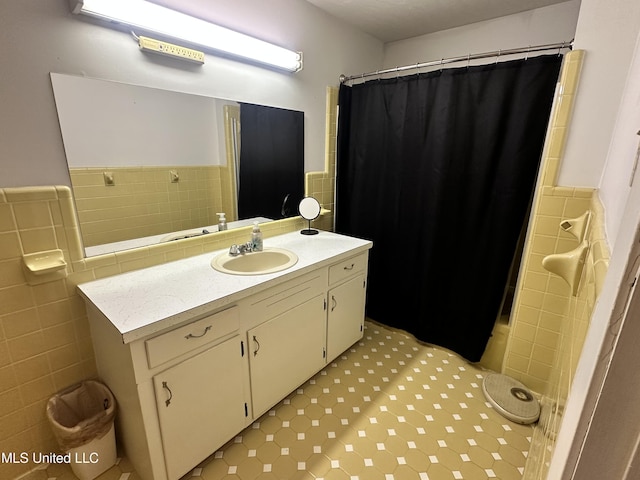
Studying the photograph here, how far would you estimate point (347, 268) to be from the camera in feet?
6.27

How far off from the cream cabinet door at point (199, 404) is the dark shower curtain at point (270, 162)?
37.1 inches

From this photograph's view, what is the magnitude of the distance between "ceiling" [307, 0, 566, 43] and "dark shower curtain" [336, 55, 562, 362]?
427 mm

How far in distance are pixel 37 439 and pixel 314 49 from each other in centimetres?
Answer: 258

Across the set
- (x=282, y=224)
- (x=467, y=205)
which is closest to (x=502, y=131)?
(x=467, y=205)

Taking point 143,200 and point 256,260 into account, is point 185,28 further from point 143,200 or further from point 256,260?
point 256,260

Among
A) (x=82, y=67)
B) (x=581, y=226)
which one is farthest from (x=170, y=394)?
(x=581, y=226)

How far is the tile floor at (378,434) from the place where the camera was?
4.47 feet

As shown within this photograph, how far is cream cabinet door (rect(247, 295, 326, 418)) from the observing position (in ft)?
4.80

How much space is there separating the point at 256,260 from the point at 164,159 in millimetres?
727

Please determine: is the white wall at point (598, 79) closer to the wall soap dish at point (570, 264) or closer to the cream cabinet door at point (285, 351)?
the wall soap dish at point (570, 264)

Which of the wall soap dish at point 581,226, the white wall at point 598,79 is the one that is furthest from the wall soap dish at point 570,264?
the white wall at point 598,79

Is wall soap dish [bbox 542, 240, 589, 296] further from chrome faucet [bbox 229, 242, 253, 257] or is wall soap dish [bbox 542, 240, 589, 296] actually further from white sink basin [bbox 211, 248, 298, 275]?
chrome faucet [bbox 229, 242, 253, 257]

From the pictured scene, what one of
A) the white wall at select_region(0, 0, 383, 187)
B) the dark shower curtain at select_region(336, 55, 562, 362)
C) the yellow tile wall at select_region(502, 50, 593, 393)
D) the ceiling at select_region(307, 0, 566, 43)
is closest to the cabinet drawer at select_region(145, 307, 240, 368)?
the white wall at select_region(0, 0, 383, 187)

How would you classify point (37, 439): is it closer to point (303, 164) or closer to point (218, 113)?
point (218, 113)
